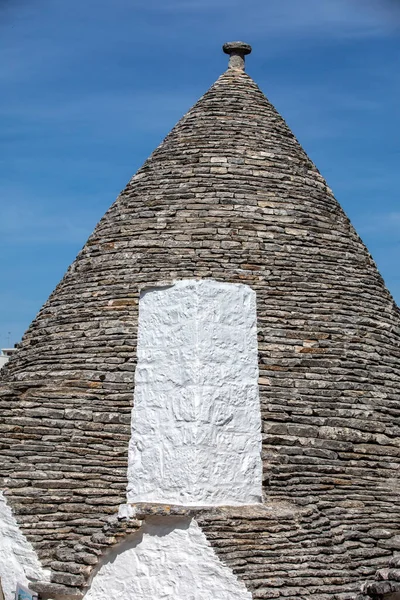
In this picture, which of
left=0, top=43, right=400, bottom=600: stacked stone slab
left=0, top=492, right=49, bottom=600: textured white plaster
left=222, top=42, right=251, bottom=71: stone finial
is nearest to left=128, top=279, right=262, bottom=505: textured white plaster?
left=0, top=43, right=400, bottom=600: stacked stone slab

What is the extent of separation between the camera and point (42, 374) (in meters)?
12.1

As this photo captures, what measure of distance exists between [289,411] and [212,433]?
1.96 metres

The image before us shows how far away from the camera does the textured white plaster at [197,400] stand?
934 cm

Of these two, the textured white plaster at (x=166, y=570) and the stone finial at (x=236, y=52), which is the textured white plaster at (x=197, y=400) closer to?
the textured white plaster at (x=166, y=570)

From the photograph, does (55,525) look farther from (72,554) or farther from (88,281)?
(88,281)

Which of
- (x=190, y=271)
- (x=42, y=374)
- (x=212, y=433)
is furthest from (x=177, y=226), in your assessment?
(x=212, y=433)

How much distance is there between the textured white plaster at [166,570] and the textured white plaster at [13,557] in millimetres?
1381

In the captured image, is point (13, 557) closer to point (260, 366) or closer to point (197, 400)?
point (197, 400)

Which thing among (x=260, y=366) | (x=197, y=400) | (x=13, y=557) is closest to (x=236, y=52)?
(x=260, y=366)

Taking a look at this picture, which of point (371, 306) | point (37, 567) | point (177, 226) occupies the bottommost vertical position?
point (37, 567)

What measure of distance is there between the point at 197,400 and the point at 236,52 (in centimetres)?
695

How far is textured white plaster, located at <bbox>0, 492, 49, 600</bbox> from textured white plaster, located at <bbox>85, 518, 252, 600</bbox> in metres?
1.38

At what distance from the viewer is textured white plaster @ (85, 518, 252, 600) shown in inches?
340

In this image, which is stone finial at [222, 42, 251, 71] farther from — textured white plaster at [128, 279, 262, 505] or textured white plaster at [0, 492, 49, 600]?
textured white plaster at [0, 492, 49, 600]
